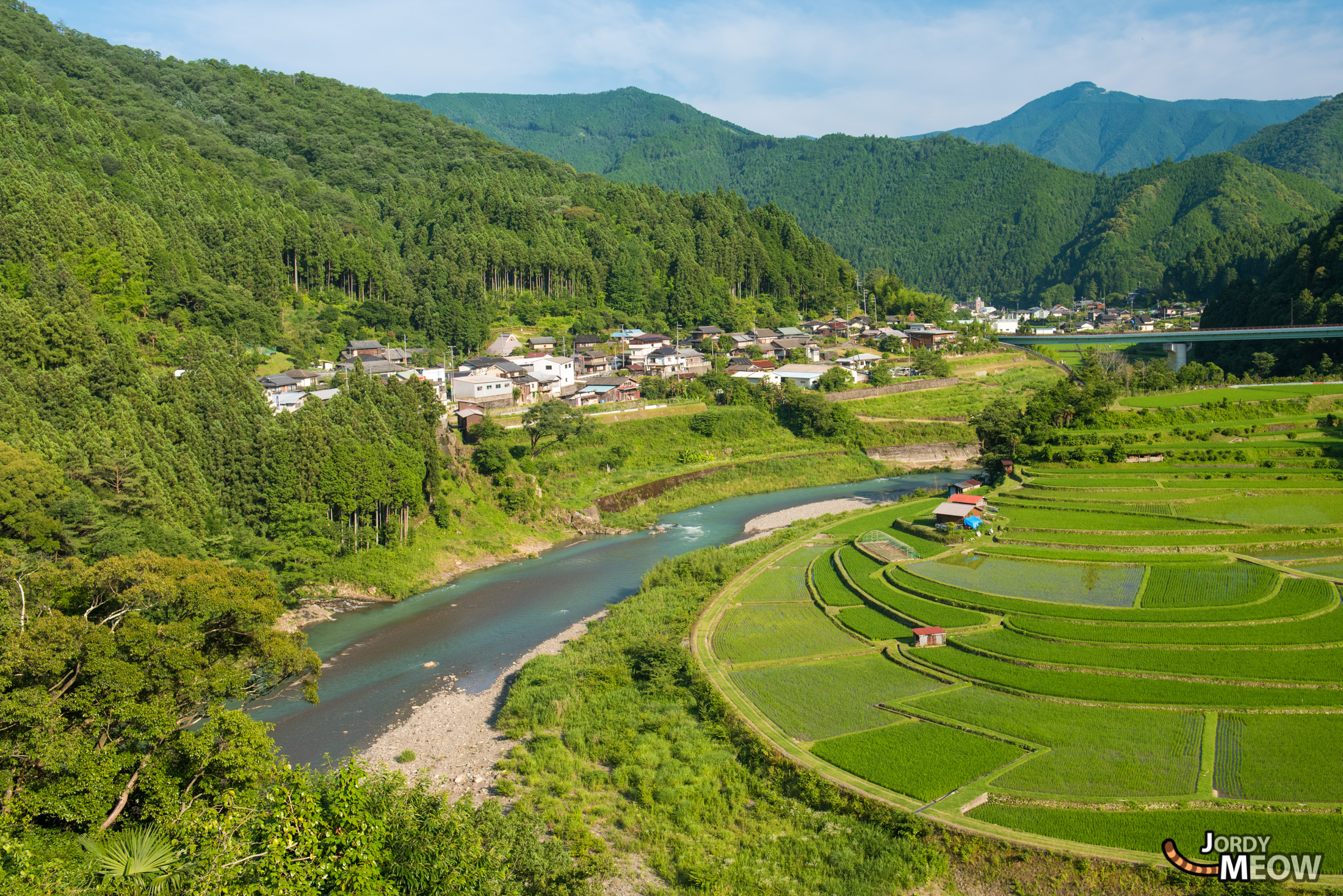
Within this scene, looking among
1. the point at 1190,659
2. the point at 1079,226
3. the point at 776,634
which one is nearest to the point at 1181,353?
the point at 1190,659

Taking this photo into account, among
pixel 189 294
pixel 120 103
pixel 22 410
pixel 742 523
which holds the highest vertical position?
pixel 120 103

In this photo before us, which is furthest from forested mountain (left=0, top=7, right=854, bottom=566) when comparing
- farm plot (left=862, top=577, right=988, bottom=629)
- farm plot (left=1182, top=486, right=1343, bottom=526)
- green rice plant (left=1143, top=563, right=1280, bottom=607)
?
farm plot (left=1182, top=486, right=1343, bottom=526)

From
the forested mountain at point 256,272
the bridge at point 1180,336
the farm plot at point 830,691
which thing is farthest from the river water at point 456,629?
the bridge at point 1180,336

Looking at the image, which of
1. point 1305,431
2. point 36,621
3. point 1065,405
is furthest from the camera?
point 1065,405

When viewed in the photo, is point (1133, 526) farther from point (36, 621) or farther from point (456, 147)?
point (456, 147)

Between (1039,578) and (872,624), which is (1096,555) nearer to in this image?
(1039,578)

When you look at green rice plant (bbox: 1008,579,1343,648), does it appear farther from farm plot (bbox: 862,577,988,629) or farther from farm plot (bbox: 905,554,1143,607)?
farm plot (bbox: 905,554,1143,607)

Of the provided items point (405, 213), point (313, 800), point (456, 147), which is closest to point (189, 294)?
point (405, 213)

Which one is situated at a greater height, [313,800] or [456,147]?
[456,147]
